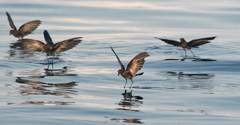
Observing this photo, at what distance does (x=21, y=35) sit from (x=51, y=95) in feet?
19.4

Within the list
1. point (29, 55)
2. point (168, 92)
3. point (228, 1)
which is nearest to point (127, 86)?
point (168, 92)

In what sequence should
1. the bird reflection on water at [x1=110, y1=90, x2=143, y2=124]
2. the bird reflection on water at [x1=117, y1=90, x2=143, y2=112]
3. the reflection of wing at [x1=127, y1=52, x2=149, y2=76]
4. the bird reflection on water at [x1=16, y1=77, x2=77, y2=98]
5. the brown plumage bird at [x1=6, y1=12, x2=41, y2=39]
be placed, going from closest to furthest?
the bird reflection on water at [x1=110, y1=90, x2=143, y2=124] < the bird reflection on water at [x1=117, y1=90, x2=143, y2=112] < the bird reflection on water at [x1=16, y1=77, x2=77, y2=98] < the reflection of wing at [x1=127, y1=52, x2=149, y2=76] < the brown plumage bird at [x1=6, y1=12, x2=41, y2=39]

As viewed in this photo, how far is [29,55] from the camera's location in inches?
571

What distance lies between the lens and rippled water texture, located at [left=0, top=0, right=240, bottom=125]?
9.53m

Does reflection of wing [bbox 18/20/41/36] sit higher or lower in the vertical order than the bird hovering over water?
higher

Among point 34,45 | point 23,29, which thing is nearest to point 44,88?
point 34,45

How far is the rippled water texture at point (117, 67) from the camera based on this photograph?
31.3 feet

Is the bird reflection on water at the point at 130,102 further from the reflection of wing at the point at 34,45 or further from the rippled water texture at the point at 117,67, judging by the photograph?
the reflection of wing at the point at 34,45

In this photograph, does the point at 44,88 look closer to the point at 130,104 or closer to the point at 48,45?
the point at 130,104

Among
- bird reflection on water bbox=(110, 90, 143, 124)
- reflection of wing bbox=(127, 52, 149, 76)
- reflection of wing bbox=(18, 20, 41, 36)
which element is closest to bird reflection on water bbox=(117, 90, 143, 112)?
bird reflection on water bbox=(110, 90, 143, 124)

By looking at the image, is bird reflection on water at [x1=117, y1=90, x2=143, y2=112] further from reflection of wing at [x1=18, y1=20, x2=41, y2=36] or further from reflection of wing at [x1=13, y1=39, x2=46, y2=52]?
reflection of wing at [x1=18, y1=20, x2=41, y2=36]

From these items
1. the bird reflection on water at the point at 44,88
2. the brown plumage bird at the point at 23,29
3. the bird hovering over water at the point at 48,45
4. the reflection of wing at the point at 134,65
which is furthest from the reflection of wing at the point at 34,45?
the brown plumage bird at the point at 23,29

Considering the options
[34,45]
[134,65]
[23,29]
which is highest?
[23,29]

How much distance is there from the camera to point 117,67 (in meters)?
13.4
